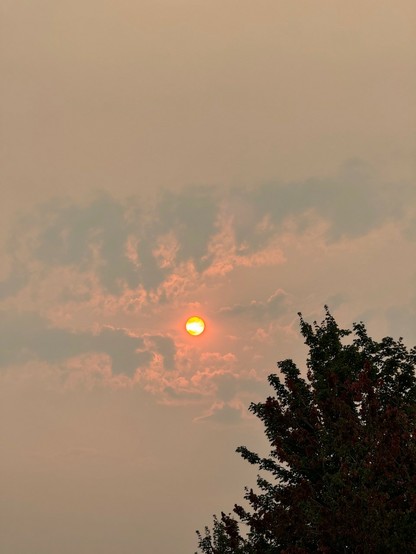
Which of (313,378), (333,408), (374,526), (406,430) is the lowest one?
(374,526)

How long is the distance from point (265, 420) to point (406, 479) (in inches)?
266

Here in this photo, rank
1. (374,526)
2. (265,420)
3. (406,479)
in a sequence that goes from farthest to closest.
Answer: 1. (265,420)
2. (406,479)
3. (374,526)

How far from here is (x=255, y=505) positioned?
2267 centimetres

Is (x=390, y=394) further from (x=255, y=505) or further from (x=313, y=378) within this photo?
(x=255, y=505)

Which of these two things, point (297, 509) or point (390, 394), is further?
point (390, 394)

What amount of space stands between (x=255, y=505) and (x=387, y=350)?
26.5ft

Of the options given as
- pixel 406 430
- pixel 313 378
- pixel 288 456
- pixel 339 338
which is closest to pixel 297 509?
pixel 288 456

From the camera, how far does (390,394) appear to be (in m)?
25.2

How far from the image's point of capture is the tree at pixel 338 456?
52.8ft

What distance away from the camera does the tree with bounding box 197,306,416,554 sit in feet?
52.8

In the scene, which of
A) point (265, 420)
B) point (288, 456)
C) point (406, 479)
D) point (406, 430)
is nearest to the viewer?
point (406, 479)

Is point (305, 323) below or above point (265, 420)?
above

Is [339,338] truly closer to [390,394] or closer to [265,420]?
[390,394]

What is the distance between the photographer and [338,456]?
19.0 m
